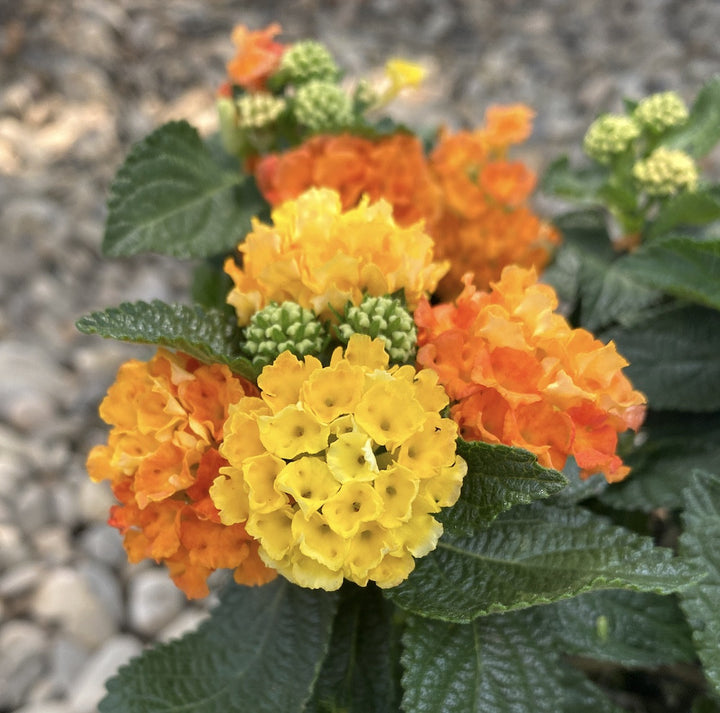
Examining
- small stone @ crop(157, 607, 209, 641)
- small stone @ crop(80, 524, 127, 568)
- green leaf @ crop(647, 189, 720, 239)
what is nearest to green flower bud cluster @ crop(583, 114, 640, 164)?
green leaf @ crop(647, 189, 720, 239)

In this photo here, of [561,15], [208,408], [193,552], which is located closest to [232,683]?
[193,552]

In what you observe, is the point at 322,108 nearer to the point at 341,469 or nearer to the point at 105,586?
the point at 341,469

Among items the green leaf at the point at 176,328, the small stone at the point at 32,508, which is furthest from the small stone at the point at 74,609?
the green leaf at the point at 176,328

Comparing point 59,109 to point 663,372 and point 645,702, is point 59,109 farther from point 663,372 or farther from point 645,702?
point 645,702

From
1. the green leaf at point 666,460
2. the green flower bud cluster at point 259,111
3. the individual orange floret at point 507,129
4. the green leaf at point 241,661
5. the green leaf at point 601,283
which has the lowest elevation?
the green leaf at point 241,661

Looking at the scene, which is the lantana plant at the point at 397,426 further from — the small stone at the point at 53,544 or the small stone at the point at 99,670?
the small stone at the point at 53,544

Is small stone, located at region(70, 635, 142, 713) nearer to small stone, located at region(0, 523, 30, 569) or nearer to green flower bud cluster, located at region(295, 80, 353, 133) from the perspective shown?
small stone, located at region(0, 523, 30, 569)

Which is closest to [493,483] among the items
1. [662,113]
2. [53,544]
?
[662,113]
